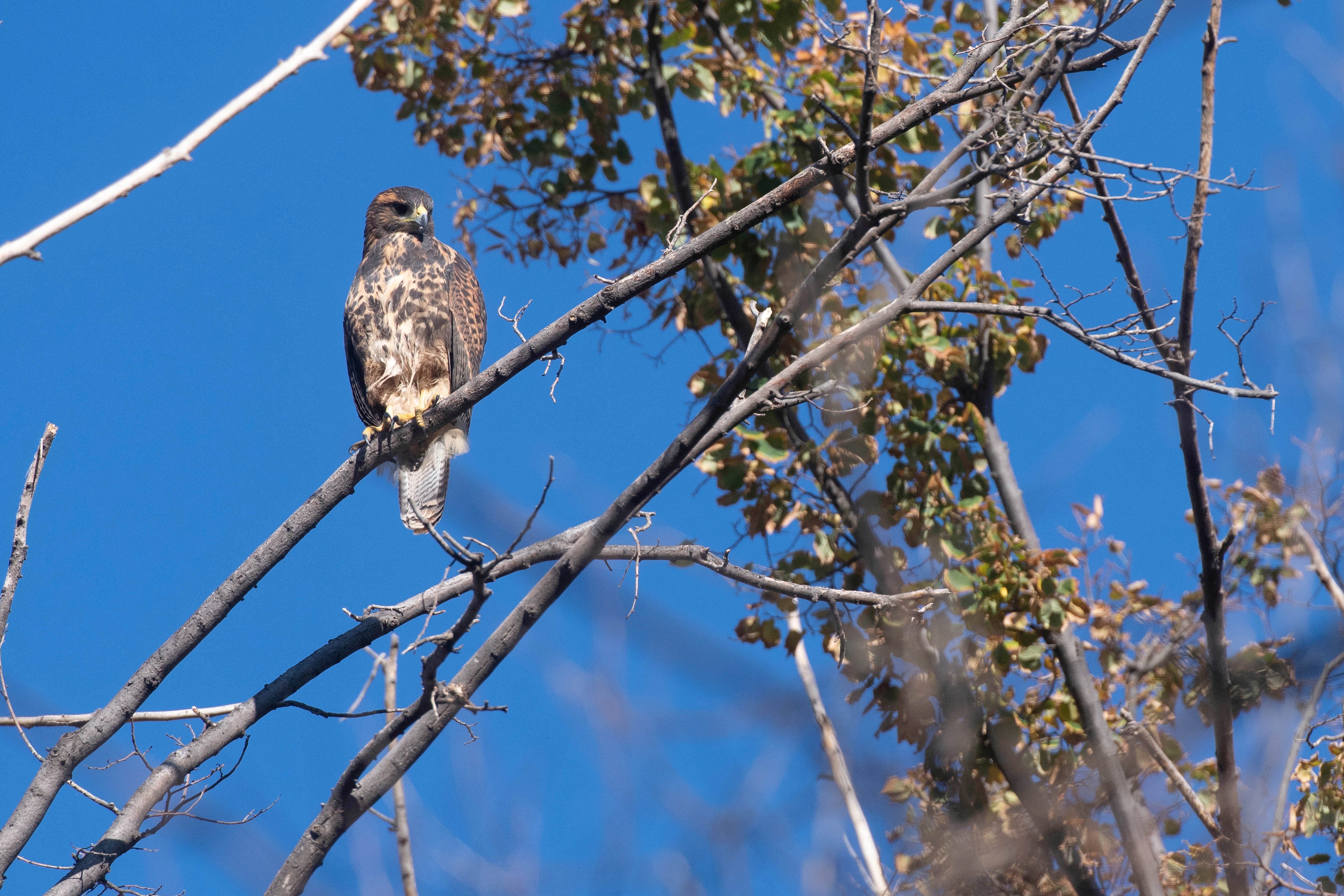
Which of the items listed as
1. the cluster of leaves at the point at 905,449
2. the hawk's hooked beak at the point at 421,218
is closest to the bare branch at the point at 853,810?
the cluster of leaves at the point at 905,449

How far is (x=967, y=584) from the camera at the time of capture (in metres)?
4.21

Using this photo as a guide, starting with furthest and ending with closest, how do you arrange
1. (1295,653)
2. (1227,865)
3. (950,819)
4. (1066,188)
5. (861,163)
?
1. (950,819)
2. (1227,865)
3. (1066,188)
4. (861,163)
5. (1295,653)

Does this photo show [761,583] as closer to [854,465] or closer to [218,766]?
[218,766]

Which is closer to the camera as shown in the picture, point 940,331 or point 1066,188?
point 1066,188

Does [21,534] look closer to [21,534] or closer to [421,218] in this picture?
[21,534]

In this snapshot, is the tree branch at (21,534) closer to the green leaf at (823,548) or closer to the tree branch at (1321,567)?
the green leaf at (823,548)

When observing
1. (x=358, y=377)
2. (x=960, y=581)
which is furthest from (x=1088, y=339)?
(x=358, y=377)

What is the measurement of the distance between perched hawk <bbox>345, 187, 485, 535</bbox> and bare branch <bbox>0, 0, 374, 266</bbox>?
2882mm

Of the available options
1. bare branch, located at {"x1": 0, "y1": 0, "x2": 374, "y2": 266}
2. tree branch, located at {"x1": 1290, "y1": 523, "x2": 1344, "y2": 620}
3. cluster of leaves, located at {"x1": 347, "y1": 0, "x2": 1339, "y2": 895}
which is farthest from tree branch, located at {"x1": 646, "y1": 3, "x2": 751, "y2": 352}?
bare branch, located at {"x1": 0, "y1": 0, "x2": 374, "y2": 266}

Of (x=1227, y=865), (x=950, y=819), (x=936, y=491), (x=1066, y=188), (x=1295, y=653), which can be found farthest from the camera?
(x=936, y=491)

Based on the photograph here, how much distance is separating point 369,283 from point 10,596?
95.4 inches

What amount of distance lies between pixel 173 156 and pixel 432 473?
10.1ft

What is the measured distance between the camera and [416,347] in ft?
14.6

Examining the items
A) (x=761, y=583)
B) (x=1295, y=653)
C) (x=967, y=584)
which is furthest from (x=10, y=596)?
(x=967, y=584)
